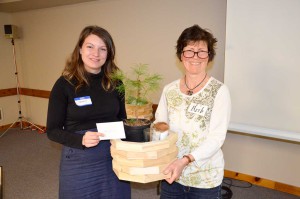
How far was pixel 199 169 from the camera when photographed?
4.15 ft

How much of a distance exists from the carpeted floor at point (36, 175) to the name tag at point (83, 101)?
1688 millimetres

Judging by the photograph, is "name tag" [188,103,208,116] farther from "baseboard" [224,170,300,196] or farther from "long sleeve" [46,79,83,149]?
"baseboard" [224,170,300,196]

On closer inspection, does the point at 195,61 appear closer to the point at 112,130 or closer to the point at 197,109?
the point at 197,109

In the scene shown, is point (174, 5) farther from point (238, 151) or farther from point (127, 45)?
point (238, 151)

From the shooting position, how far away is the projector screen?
7.27 ft

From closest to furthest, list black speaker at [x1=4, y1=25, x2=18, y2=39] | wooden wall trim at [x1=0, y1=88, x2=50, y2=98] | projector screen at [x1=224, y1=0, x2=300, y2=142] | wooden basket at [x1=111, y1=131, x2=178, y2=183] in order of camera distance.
Result: wooden basket at [x1=111, y1=131, x2=178, y2=183], projector screen at [x1=224, y1=0, x2=300, y2=142], black speaker at [x1=4, y1=25, x2=18, y2=39], wooden wall trim at [x1=0, y1=88, x2=50, y2=98]

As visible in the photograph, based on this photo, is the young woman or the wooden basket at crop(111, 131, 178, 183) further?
the young woman

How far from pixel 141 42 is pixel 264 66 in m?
1.77

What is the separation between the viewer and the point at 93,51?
4.43ft

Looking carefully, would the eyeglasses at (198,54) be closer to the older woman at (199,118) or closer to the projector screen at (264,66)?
the older woman at (199,118)

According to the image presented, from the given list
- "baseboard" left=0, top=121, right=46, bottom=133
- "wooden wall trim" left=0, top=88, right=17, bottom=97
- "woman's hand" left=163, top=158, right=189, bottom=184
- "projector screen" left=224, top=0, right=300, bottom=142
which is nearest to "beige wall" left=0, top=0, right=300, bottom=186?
"baseboard" left=0, top=121, right=46, bottom=133

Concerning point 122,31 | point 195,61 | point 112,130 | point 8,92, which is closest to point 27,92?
point 8,92

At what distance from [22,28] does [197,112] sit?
5071 mm

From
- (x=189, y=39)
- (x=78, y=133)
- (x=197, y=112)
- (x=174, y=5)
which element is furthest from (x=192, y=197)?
(x=174, y=5)
